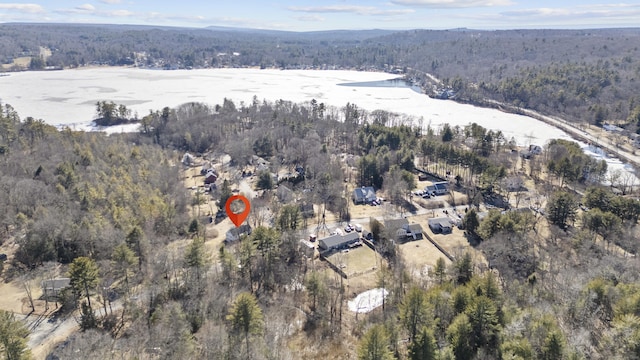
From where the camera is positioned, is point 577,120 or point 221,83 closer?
point 577,120

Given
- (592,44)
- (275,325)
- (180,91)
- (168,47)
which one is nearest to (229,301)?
(275,325)

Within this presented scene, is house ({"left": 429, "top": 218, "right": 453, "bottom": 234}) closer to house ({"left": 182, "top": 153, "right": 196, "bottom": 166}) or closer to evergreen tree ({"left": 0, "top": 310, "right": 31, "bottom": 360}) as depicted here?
evergreen tree ({"left": 0, "top": 310, "right": 31, "bottom": 360})

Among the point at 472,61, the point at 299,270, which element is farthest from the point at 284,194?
the point at 472,61

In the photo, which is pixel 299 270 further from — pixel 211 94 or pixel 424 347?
pixel 211 94

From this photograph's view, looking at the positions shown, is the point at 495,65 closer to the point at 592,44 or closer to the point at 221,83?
the point at 592,44

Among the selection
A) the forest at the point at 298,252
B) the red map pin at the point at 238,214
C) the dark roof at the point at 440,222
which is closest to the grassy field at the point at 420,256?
the forest at the point at 298,252
